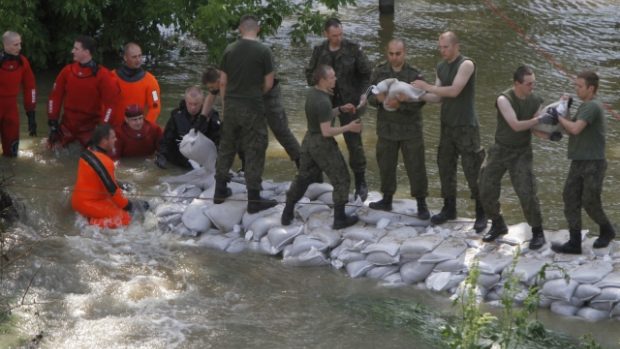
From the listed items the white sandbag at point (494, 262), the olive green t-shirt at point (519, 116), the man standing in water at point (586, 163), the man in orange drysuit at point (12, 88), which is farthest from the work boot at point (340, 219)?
the man in orange drysuit at point (12, 88)

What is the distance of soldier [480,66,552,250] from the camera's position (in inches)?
314

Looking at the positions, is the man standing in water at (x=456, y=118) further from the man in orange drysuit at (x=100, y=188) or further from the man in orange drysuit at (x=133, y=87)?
the man in orange drysuit at (x=133, y=87)

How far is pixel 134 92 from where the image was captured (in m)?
10.7

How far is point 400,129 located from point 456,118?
51 cm

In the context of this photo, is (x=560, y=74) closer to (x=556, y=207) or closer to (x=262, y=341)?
(x=556, y=207)

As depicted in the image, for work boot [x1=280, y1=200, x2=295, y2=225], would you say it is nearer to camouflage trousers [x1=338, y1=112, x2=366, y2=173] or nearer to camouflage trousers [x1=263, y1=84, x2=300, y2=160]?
camouflage trousers [x1=338, y1=112, x2=366, y2=173]

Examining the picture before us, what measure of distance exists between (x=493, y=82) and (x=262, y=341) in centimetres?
781

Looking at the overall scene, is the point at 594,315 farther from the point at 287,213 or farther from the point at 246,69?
the point at 246,69

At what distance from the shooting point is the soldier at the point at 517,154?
7969 mm

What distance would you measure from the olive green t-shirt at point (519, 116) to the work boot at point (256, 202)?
228 cm

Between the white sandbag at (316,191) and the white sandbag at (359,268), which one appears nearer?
the white sandbag at (359,268)

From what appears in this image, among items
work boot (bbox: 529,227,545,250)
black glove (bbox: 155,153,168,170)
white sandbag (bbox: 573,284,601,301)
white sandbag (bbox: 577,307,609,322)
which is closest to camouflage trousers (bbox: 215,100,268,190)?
black glove (bbox: 155,153,168,170)

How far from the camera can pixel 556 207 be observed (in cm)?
968

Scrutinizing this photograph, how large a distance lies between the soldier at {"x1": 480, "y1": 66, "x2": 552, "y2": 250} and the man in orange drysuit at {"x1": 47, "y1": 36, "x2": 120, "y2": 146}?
4.11 m
